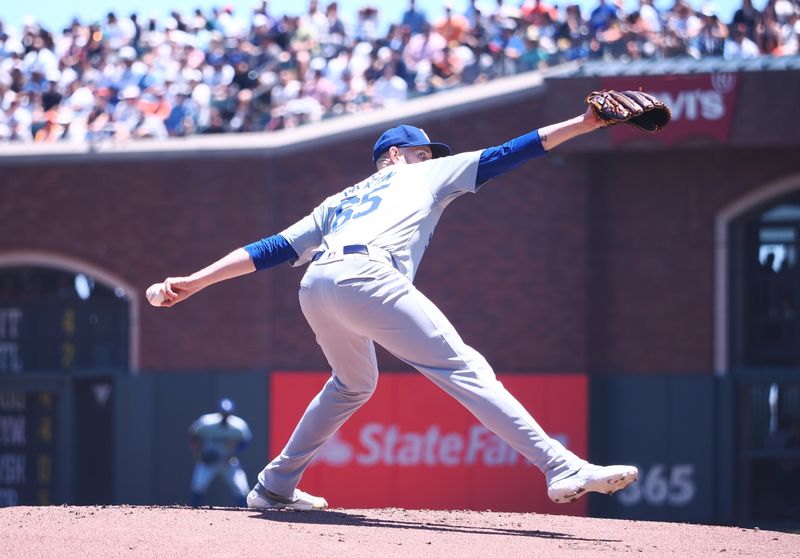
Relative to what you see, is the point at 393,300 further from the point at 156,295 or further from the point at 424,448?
the point at 424,448

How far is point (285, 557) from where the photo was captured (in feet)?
17.2

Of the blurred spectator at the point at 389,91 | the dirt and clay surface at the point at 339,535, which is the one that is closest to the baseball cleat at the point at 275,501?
the dirt and clay surface at the point at 339,535

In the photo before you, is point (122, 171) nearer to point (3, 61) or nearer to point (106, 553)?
point (3, 61)

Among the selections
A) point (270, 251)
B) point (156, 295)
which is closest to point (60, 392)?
point (156, 295)

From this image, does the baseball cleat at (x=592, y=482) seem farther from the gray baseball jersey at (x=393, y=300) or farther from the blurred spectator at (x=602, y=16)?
the blurred spectator at (x=602, y=16)

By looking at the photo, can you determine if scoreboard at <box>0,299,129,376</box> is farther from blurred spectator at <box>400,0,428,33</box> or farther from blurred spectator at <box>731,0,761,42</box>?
blurred spectator at <box>731,0,761,42</box>

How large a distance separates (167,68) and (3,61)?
3.09 meters

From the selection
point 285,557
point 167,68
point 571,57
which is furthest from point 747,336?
point 285,557

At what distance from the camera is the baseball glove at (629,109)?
5793 mm

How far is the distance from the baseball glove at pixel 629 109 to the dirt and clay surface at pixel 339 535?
2.01m

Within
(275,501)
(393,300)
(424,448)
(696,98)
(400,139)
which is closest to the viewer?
(393,300)

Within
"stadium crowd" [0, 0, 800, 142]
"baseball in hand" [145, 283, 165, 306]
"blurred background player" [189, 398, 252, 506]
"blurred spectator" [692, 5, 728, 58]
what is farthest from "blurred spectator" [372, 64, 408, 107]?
"baseball in hand" [145, 283, 165, 306]

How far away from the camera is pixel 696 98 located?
1638 centimetres

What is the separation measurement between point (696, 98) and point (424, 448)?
19.6 feet
